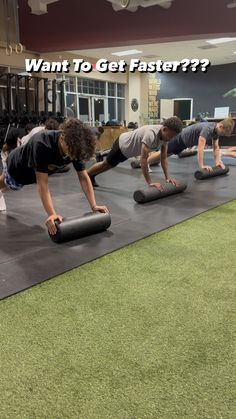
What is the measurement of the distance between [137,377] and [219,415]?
28 centimetres

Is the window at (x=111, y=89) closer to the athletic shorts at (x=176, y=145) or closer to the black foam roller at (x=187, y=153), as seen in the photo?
the black foam roller at (x=187, y=153)

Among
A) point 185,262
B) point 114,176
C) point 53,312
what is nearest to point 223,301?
point 185,262

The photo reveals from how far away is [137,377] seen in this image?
1.16 m

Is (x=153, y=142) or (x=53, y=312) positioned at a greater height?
(x=153, y=142)

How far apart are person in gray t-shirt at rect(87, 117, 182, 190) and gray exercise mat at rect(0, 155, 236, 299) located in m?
0.39

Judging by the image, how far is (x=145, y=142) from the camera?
11.1 ft

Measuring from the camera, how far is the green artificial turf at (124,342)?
3.47 ft

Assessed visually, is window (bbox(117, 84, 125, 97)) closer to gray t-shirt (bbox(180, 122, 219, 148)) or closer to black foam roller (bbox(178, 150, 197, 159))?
black foam roller (bbox(178, 150, 197, 159))

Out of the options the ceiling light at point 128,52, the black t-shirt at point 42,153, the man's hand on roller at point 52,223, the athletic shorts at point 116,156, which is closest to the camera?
the black t-shirt at point 42,153

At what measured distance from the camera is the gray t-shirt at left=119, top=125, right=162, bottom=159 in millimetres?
3380

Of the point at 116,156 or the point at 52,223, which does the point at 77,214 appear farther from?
the point at 116,156

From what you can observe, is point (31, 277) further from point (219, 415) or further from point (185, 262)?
point (219, 415)

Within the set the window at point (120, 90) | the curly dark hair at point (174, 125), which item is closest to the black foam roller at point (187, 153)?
the curly dark hair at point (174, 125)

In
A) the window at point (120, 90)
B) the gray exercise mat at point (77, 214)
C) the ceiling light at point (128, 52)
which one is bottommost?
the gray exercise mat at point (77, 214)
